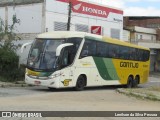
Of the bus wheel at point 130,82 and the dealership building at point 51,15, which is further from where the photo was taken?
the dealership building at point 51,15

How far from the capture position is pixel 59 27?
39281mm

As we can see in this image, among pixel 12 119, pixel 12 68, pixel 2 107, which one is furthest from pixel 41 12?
pixel 12 119

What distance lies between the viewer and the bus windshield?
23172 mm

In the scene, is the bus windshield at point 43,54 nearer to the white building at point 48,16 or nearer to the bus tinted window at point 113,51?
the bus tinted window at point 113,51

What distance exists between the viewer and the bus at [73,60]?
2317cm

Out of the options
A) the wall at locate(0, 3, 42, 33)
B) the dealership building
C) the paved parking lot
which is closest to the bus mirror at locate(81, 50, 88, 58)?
the paved parking lot

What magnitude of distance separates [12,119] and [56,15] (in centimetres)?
2930

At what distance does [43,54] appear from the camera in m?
23.2

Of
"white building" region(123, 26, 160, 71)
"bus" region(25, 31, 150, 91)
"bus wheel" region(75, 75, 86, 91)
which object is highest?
"white building" region(123, 26, 160, 71)

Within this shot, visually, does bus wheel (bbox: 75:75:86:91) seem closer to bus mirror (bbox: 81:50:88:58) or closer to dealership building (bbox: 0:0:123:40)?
bus mirror (bbox: 81:50:88:58)

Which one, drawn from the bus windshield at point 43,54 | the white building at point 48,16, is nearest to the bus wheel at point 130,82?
the white building at point 48,16

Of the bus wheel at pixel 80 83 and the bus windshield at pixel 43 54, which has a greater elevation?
the bus windshield at pixel 43 54

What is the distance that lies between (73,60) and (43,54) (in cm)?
182

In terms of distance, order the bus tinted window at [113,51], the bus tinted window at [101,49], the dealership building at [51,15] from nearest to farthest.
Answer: the bus tinted window at [101,49] → the bus tinted window at [113,51] → the dealership building at [51,15]
